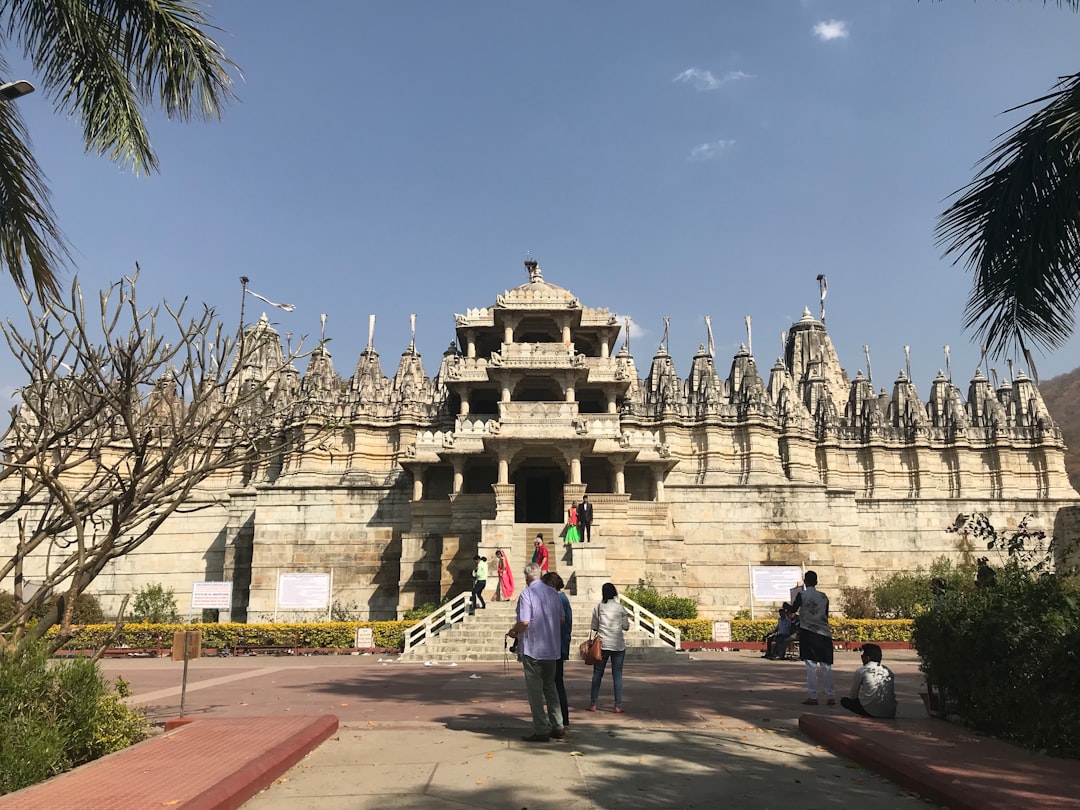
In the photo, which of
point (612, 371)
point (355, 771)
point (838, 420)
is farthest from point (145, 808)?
point (838, 420)

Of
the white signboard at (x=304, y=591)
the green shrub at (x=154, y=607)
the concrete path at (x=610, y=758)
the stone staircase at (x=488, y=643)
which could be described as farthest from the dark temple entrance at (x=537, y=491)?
the concrete path at (x=610, y=758)

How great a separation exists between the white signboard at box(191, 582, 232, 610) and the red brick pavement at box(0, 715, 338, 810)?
56.6ft

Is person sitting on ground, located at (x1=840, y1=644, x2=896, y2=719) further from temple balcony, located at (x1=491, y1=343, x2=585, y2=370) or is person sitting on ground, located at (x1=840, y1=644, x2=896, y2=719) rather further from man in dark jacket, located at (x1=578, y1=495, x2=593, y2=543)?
temple balcony, located at (x1=491, y1=343, x2=585, y2=370)

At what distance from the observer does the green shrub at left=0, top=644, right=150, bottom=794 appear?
6242mm

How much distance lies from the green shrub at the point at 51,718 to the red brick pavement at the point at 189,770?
0.26m

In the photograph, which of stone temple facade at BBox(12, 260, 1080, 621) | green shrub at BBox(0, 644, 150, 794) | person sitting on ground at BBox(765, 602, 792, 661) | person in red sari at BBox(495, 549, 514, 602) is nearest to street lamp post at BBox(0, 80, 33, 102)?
green shrub at BBox(0, 644, 150, 794)

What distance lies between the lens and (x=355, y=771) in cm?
707

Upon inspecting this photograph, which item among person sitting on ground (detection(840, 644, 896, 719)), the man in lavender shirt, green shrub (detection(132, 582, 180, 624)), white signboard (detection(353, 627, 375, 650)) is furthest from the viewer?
green shrub (detection(132, 582, 180, 624))

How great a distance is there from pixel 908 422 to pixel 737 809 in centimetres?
4458

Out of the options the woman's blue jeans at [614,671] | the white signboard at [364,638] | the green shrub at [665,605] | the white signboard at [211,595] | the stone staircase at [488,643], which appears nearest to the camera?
the woman's blue jeans at [614,671]

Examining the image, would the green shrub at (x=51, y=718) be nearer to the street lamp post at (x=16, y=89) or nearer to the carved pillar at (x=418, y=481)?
the street lamp post at (x=16, y=89)

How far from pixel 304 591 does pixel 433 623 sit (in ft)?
26.5

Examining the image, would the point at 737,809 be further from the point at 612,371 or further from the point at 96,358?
the point at 612,371

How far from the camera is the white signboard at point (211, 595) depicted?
80.2 feet
